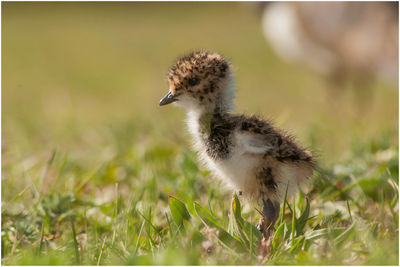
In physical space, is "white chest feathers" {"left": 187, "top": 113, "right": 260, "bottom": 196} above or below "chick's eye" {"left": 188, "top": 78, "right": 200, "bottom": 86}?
below

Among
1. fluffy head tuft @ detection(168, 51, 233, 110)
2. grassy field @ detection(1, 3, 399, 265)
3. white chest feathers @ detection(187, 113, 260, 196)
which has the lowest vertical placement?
grassy field @ detection(1, 3, 399, 265)

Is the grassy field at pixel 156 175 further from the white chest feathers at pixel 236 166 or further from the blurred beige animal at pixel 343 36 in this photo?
the blurred beige animal at pixel 343 36

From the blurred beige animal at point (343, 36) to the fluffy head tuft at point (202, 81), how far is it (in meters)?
4.07

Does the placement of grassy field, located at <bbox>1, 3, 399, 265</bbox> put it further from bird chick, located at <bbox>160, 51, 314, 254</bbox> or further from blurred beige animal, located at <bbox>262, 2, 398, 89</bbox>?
blurred beige animal, located at <bbox>262, 2, 398, 89</bbox>

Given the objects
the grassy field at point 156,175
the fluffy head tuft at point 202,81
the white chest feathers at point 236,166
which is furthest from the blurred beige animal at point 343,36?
the white chest feathers at point 236,166

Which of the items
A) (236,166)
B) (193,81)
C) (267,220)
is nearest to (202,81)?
(193,81)

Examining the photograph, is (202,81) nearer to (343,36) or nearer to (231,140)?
(231,140)

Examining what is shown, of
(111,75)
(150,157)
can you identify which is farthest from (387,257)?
(111,75)

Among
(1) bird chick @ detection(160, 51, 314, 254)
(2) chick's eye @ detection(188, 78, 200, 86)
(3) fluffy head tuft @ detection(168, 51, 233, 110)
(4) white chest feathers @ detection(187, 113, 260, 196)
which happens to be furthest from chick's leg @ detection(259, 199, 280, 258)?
(2) chick's eye @ detection(188, 78, 200, 86)

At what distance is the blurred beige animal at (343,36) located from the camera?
237 inches

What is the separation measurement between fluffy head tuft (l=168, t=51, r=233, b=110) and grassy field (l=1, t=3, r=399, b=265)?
0.33 meters

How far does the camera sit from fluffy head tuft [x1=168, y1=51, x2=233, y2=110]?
228cm

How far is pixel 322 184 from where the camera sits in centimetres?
271

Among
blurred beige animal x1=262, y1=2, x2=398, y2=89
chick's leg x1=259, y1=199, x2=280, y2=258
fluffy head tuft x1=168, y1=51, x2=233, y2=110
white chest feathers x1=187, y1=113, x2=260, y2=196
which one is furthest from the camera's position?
blurred beige animal x1=262, y1=2, x2=398, y2=89
